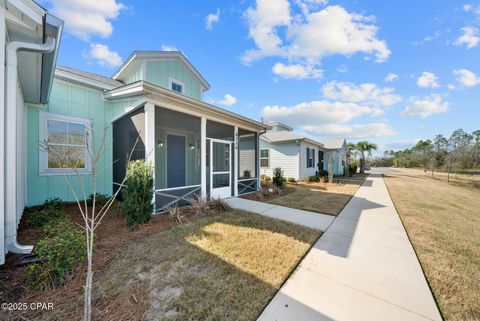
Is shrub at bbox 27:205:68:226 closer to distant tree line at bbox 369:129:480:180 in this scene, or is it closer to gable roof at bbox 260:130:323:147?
gable roof at bbox 260:130:323:147

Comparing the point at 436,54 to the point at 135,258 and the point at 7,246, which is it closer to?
the point at 135,258

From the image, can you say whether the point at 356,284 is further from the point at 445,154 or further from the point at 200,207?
the point at 445,154

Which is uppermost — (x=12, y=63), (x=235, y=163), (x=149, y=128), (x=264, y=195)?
(x=12, y=63)

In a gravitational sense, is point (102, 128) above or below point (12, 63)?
A: below

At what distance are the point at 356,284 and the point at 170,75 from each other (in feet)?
34.1

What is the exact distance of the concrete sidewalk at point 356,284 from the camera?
7.06 ft

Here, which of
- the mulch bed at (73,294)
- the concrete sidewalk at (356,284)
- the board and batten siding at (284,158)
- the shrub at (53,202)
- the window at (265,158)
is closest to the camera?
the mulch bed at (73,294)

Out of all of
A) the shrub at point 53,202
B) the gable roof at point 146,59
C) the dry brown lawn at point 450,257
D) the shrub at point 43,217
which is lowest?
the dry brown lawn at point 450,257

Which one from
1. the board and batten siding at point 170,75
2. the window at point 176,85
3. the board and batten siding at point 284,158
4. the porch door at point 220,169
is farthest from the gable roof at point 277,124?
the porch door at point 220,169

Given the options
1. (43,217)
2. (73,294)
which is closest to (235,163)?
(43,217)

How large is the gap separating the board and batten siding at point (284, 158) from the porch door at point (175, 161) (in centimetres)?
841

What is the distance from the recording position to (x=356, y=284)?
2695mm

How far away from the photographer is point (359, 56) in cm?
1127

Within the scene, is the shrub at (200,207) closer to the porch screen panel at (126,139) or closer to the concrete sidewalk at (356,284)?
the porch screen panel at (126,139)
